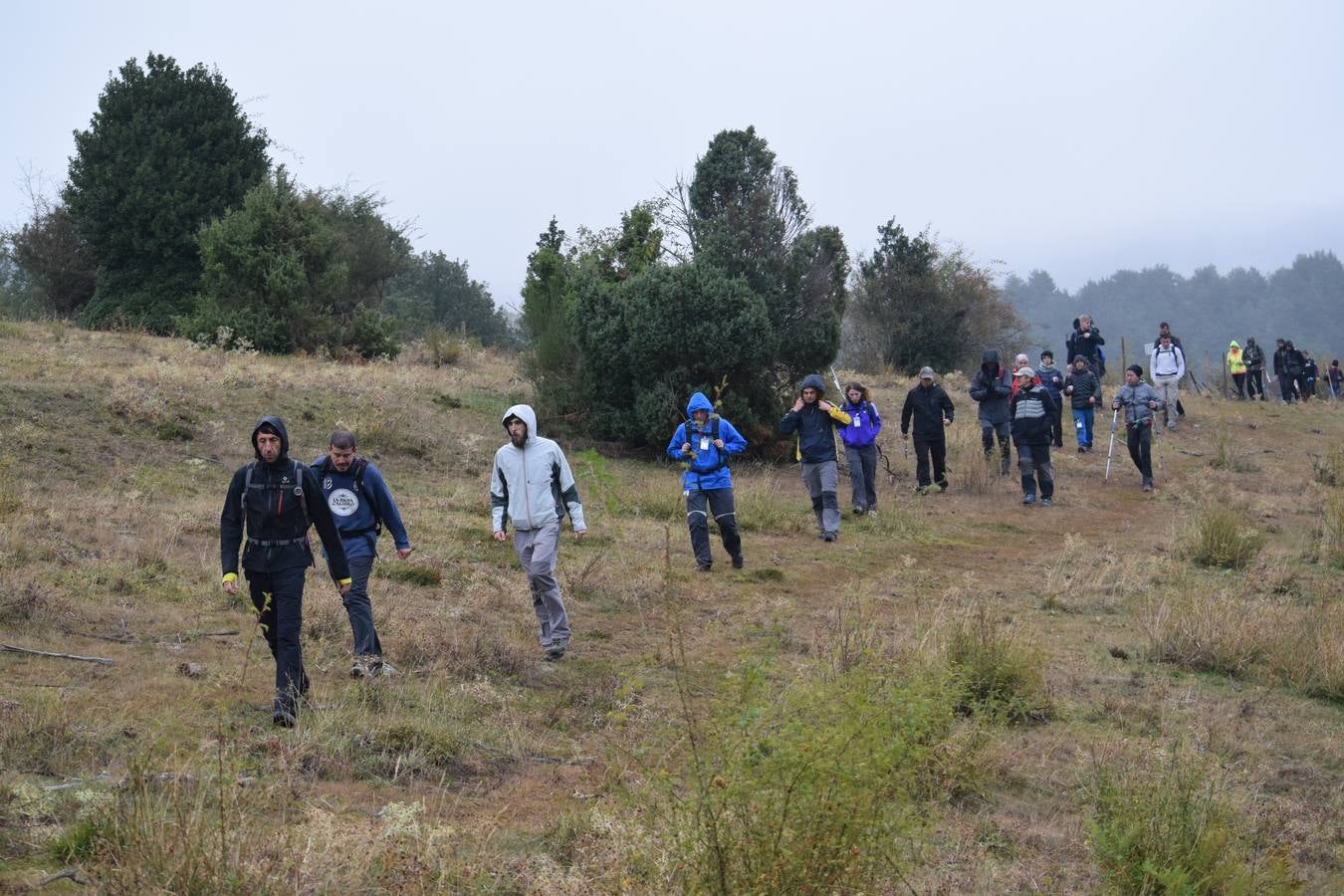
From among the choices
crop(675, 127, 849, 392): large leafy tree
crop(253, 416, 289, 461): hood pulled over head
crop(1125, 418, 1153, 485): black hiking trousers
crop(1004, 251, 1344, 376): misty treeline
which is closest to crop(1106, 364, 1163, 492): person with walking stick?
crop(1125, 418, 1153, 485): black hiking trousers

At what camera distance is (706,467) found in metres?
11.2

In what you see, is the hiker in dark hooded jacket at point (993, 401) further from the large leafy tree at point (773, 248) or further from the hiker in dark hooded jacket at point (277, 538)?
the hiker in dark hooded jacket at point (277, 538)

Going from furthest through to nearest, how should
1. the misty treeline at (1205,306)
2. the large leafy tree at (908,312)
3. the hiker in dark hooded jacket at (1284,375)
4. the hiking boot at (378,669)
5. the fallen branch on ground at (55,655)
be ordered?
the misty treeline at (1205,306) < the large leafy tree at (908,312) < the hiker in dark hooded jacket at (1284,375) < the hiking boot at (378,669) < the fallen branch on ground at (55,655)

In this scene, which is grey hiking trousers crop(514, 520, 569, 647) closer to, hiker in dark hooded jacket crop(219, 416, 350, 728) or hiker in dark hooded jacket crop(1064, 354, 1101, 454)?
hiker in dark hooded jacket crop(219, 416, 350, 728)

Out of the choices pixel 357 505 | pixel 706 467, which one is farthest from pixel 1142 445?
pixel 357 505

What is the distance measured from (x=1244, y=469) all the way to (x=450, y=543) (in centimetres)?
1424

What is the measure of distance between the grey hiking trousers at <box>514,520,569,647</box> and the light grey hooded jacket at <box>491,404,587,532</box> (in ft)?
0.25

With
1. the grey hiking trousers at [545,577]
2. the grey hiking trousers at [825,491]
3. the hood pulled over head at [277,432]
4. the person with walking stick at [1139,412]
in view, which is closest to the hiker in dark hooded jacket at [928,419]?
the person with walking stick at [1139,412]

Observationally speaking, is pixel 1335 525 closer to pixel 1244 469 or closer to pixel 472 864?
pixel 1244 469

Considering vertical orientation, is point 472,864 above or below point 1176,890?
above

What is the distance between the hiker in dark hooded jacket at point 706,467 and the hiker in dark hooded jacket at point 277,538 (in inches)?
200

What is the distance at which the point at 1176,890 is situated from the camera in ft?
15.2

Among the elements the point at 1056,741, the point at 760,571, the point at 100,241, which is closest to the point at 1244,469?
the point at 760,571

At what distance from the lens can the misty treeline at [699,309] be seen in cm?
1822
